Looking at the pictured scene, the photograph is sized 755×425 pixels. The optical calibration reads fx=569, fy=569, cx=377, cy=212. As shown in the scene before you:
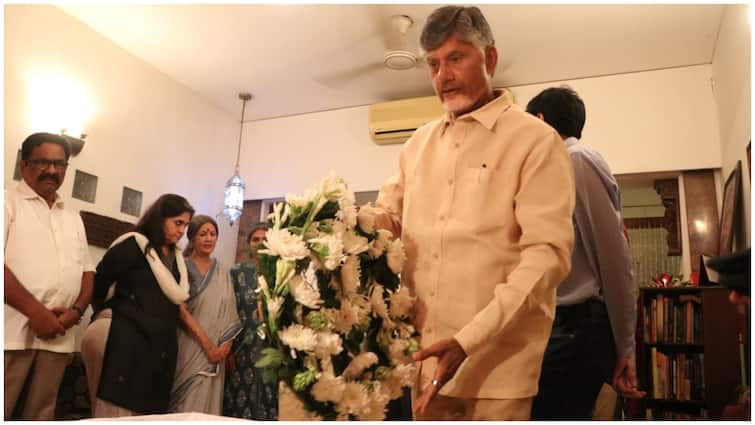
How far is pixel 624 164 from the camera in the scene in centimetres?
385

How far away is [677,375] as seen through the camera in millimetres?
3381

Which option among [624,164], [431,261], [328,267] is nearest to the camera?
[328,267]

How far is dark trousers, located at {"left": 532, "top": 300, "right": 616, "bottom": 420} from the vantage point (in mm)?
1223

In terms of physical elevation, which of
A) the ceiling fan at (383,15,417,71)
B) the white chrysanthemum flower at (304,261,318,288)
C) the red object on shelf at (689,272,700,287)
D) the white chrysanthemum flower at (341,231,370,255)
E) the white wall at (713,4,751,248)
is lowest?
the white chrysanthemum flower at (304,261,318,288)

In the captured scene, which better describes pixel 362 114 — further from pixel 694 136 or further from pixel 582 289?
pixel 582 289

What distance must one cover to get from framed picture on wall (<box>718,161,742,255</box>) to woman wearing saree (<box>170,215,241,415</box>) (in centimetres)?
267

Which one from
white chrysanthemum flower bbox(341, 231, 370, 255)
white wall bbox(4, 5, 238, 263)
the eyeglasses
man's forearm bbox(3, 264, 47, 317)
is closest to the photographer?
white chrysanthemum flower bbox(341, 231, 370, 255)

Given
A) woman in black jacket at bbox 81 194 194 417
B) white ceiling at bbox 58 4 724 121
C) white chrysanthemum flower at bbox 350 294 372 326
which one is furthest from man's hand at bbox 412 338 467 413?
white ceiling at bbox 58 4 724 121

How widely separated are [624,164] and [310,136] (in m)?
2.48

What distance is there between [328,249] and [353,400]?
0.68ft

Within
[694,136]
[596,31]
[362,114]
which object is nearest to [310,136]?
[362,114]

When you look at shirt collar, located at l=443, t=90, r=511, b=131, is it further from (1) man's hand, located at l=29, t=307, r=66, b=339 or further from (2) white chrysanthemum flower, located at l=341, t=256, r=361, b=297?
(1) man's hand, located at l=29, t=307, r=66, b=339

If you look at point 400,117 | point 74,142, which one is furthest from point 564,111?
point 74,142

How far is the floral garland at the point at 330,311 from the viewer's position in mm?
744
